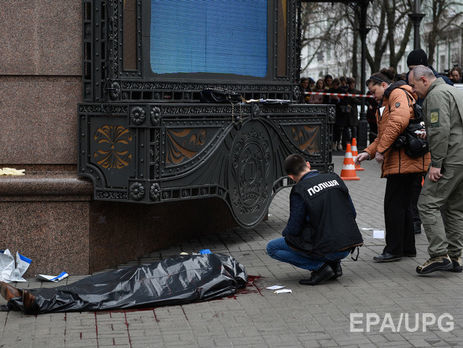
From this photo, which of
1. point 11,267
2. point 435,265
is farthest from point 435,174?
point 11,267

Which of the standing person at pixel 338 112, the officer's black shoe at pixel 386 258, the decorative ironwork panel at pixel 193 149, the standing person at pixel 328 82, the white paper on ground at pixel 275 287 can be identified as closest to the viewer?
the white paper on ground at pixel 275 287

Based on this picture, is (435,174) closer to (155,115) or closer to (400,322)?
(400,322)

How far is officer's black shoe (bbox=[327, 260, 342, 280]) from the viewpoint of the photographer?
670 centimetres

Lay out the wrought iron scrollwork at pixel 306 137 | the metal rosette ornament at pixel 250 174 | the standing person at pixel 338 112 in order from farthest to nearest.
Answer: the standing person at pixel 338 112, the wrought iron scrollwork at pixel 306 137, the metal rosette ornament at pixel 250 174

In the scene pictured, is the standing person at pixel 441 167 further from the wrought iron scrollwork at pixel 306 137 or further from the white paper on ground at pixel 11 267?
the white paper on ground at pixel 11 267

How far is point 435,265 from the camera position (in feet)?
22.7

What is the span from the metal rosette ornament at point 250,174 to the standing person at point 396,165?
3.58 feet

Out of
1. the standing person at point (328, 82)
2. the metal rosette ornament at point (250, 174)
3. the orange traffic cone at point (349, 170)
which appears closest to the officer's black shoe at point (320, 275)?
the metal rosette ornament at point (250, 174)

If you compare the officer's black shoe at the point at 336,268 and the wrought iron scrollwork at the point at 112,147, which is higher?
the wrought iron scrollwork at the point at 112,147

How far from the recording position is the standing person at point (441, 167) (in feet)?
22.3

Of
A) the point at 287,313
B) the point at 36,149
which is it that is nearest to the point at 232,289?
the point at 287,313

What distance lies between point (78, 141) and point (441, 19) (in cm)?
3662

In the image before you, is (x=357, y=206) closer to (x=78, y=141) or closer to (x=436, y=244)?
(x=436, y=244)

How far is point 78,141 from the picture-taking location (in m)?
6.88
